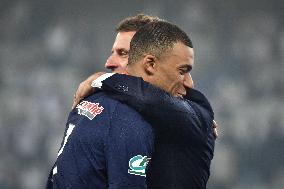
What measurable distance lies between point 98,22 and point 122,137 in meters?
2.93

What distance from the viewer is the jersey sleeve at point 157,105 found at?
895mm

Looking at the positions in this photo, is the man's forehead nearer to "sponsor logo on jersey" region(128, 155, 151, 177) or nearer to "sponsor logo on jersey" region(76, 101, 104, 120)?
"sponsor logo on jersey" region(76, 101, 104, 120)

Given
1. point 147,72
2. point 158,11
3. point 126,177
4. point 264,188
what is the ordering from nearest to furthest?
point 126,177 < point 147,72 < point 264,188 < point 158,11

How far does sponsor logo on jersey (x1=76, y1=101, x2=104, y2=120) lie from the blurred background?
2.49 m

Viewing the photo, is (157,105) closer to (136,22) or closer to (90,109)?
(90,109)

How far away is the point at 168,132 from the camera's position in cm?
92

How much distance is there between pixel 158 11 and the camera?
355 cm

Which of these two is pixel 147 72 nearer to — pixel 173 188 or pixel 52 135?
pixel 173 188

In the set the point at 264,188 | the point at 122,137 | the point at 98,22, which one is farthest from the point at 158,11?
the point at 122,137

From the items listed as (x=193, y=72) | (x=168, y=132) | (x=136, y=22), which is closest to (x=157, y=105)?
(x=168, y=132)

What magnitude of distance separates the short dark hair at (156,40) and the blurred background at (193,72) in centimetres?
248

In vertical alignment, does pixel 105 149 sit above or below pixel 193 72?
above

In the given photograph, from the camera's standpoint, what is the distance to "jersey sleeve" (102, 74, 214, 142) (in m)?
0.89

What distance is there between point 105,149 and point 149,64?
194 mm
